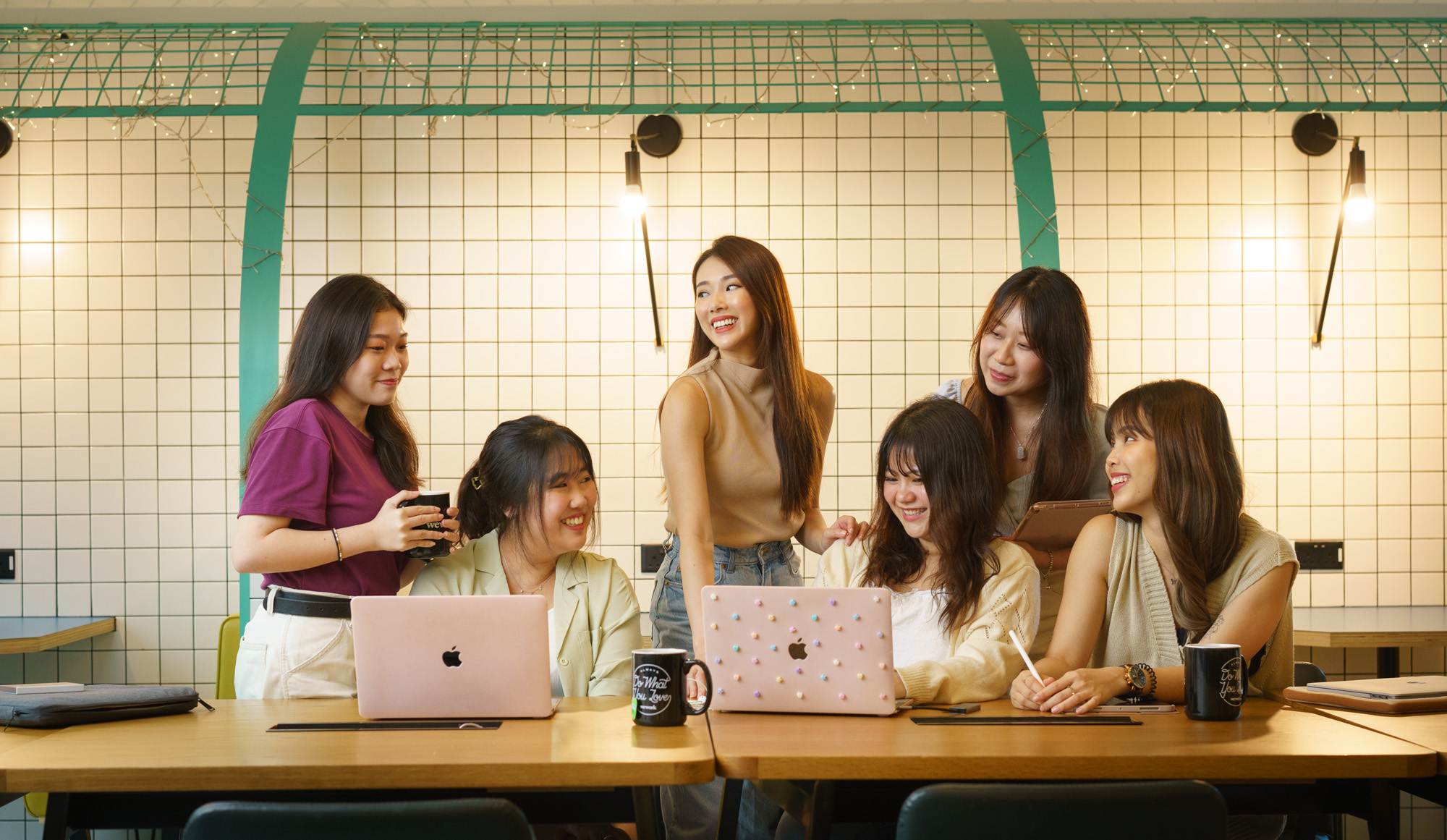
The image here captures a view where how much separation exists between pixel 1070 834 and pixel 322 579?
1488 mm

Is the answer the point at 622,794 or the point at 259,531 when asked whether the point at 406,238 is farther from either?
the point at 622,794

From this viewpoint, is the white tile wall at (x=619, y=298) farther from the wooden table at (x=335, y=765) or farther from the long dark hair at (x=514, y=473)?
the wooden table at (x=335, y=765)

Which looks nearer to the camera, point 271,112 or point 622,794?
point 622,794

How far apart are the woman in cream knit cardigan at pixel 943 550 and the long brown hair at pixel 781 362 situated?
29 centimetres

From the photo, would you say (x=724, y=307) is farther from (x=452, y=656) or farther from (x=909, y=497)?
(x=452, y=656)

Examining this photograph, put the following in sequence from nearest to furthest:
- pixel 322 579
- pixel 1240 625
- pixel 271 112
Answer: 1. pixel 1240 625
2. pixel 322 579
3. pixel 271 112

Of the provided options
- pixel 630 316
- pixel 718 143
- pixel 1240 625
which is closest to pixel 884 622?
pixel 1240 625

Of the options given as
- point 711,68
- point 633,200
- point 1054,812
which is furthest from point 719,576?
point 711,68

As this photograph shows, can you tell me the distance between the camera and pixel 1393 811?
136 cm

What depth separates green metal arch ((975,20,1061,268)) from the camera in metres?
3.27

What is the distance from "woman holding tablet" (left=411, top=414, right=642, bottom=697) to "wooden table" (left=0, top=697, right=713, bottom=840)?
49 centimetres

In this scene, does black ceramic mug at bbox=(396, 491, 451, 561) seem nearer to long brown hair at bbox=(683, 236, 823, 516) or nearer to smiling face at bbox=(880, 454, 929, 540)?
long brown hair at bbox=(683, 236, 823, 516)

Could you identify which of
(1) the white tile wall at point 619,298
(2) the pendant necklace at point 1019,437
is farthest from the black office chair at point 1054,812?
(1) the white tile wall at point 619,298

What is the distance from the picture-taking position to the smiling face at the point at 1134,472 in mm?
1806
